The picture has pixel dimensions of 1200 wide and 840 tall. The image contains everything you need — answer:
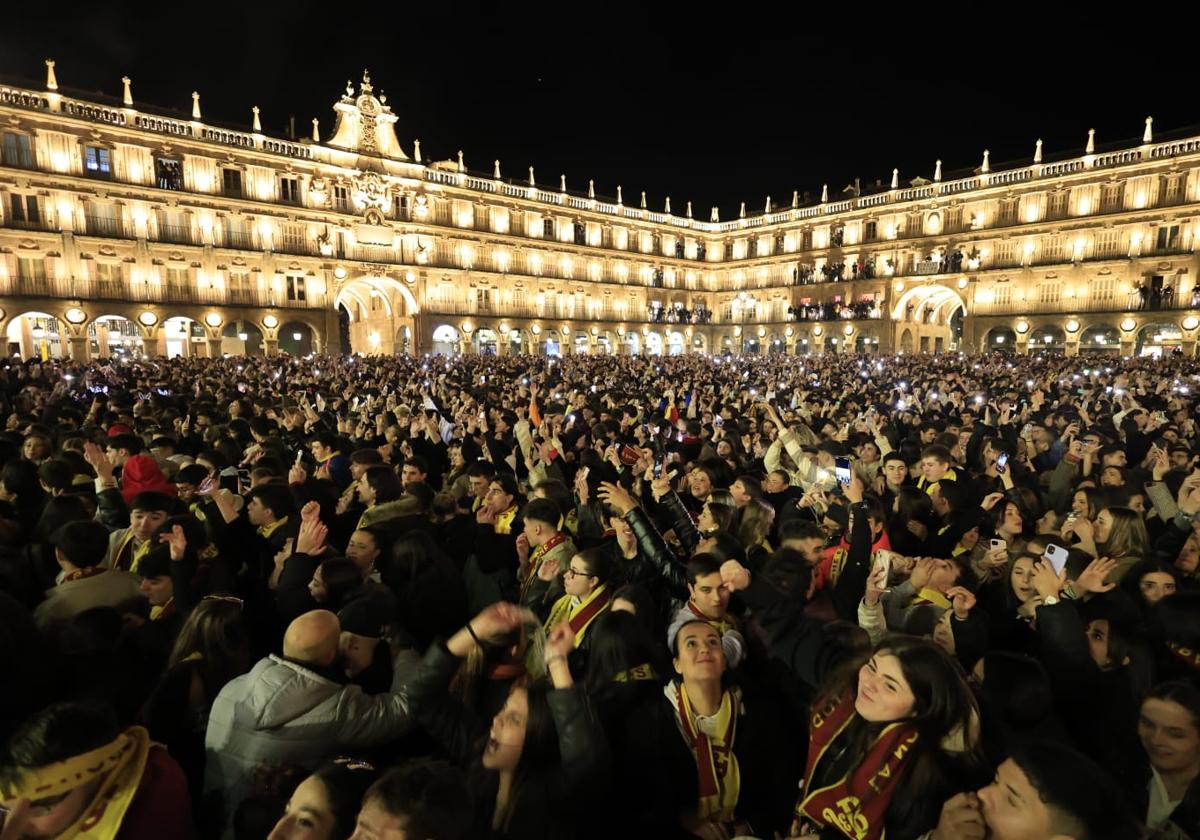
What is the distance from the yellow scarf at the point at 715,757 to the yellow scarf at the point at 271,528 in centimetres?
346

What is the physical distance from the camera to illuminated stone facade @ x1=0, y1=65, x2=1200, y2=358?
3200 centimetres

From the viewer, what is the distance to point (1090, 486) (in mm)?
5785

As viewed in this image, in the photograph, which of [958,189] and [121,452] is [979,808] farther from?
[958,189]

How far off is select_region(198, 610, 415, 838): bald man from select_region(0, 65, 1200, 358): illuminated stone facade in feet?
123

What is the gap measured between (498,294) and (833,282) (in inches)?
1102

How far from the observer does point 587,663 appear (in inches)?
116

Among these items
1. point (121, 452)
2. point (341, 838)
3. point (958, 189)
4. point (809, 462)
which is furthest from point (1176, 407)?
point (958, 189)

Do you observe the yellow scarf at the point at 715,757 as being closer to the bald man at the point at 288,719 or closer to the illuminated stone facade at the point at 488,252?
the bald man at the point at 288,719

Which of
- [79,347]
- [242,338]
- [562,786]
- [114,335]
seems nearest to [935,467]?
[562,786]

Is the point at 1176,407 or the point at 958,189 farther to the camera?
the point at 958,189

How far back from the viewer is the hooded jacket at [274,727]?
232 centimetres

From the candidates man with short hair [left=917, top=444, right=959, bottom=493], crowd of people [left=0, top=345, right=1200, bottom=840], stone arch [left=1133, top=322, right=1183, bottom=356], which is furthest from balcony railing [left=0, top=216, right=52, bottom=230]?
stone arch [left=1133, top=322, right=1183, bottom=356]

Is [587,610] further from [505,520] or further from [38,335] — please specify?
[38,335]

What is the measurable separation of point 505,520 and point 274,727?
2.95 metres
